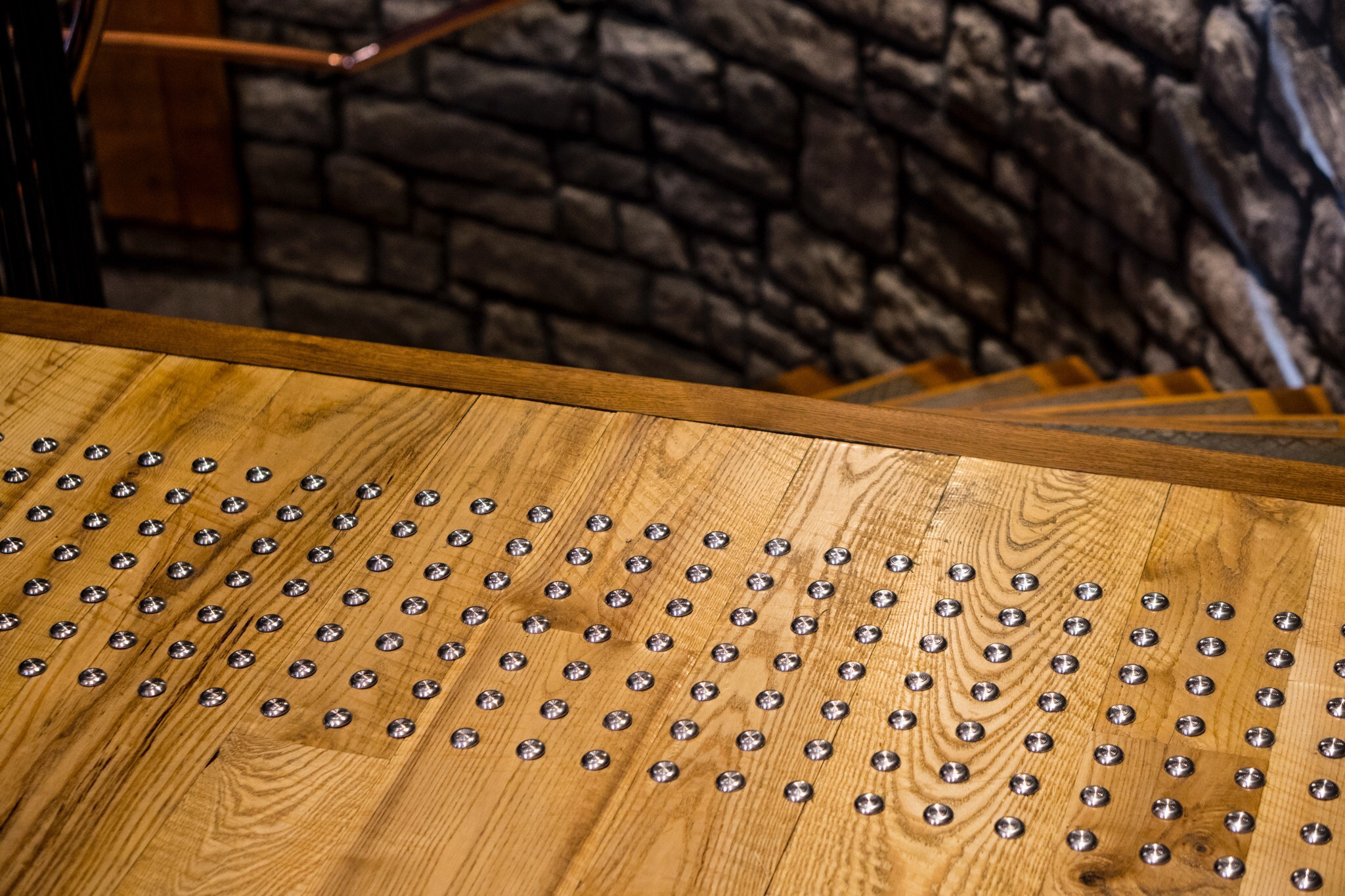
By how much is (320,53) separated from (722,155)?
0.96 meters

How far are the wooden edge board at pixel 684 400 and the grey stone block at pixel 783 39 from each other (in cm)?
202

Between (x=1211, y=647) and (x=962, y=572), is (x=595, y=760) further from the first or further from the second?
(x=1211, y=647)

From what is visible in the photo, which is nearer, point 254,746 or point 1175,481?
point 254,746

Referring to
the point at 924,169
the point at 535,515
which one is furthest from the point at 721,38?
the point at 535,515

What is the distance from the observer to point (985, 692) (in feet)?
3.67

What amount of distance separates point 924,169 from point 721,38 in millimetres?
591

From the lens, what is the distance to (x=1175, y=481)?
1.29 m

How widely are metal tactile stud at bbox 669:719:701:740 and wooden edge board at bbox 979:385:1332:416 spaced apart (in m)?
1.22

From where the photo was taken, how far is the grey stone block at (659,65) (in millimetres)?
3559

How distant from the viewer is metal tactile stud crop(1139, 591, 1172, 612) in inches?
46.3

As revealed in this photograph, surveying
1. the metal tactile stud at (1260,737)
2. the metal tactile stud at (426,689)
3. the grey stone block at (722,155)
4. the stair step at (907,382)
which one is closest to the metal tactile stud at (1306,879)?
the metal tactile stud at (1260,737)

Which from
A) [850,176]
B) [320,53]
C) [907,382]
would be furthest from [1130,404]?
[320,53]

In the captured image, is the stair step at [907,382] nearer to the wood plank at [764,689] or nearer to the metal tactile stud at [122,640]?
the wood plank at [764,689]

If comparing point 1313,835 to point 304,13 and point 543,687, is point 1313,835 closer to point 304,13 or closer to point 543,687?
point 543,687
